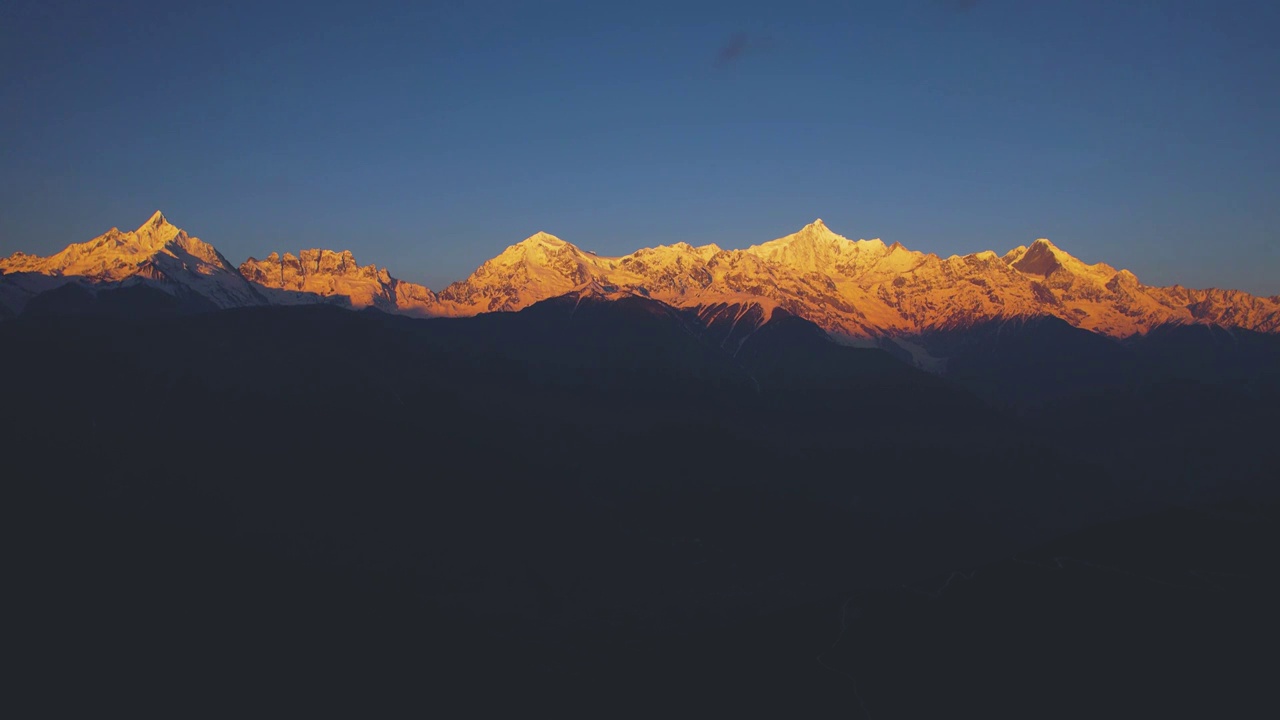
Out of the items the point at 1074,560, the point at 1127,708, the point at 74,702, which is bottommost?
the point at 74,702

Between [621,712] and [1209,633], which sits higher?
[1209,633]

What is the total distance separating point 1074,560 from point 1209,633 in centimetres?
2433

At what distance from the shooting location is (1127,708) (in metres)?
120

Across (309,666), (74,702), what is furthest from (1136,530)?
(74,702)

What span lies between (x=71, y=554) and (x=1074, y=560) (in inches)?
6797

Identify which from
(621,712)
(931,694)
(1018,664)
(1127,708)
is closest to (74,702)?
(621,712)

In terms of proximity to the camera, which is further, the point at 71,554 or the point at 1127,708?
the point at 71,554

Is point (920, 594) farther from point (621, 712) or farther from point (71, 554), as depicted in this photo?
point (71, 554)

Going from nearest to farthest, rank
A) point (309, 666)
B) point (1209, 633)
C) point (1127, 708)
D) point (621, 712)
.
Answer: point (1127, 708), point (1209, 633), point (621, 712), point (309, 666)

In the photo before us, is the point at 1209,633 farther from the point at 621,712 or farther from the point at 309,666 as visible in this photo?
the point at 309,666

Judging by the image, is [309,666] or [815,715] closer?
[815,715]

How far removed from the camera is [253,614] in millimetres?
188750

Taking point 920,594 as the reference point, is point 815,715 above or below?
below

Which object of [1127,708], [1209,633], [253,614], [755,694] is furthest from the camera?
[253,614]
